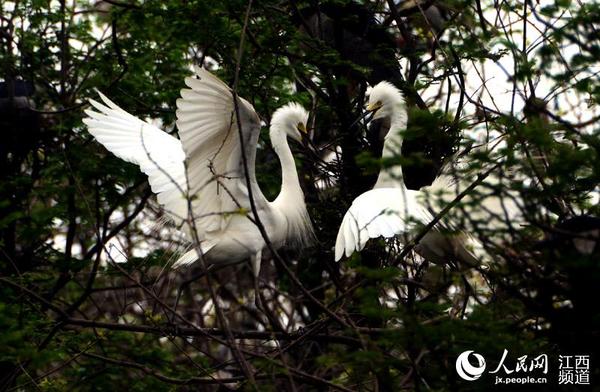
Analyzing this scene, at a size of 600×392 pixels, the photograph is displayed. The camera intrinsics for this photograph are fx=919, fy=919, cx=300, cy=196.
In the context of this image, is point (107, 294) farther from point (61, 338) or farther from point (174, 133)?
point (61, 338)

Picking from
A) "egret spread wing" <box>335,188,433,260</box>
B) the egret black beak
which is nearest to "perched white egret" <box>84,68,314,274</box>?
the egret black beak

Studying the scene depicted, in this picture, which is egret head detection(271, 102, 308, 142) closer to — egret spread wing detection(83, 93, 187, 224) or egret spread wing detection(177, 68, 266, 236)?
egret spread wing detection(177, 68, 266, 236)

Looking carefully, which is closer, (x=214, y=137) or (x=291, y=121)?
(x=214, y=137)

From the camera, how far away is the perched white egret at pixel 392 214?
151 inches

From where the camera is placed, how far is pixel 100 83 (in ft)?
20.4

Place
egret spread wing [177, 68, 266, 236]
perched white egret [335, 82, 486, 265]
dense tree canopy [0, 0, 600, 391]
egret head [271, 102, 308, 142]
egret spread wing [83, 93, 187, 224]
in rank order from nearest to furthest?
dense tree canopy [0, 0, 600, 391] < perched white egret [335, 82, 486, 265] < egret spread wing [177, 68, 266, 236] < egret spread wing [83, 93, 187, 224] < egret head [271, 102, 308, 142]

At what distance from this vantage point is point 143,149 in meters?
4.78

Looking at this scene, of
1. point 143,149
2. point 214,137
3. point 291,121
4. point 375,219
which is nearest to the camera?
point 375,219

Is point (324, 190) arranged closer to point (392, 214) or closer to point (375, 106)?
point (375, 106)

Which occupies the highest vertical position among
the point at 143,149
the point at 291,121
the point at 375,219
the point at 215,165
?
the point at 291,121

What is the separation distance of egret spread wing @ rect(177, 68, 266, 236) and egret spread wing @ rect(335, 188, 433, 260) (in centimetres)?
52

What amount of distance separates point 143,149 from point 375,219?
1.42 metres

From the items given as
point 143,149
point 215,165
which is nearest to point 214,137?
point 215,165

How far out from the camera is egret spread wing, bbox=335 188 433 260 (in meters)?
3.91
